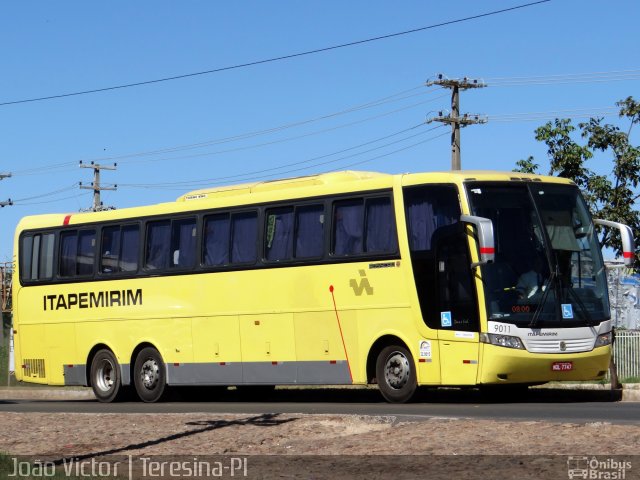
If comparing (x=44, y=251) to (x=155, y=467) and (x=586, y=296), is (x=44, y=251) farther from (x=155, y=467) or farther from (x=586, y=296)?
(x=155, y=467)

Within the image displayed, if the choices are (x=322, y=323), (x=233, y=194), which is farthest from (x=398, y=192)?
(x=233, y=194)

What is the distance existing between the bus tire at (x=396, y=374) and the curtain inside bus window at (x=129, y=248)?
20.5 ft

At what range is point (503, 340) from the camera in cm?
1906

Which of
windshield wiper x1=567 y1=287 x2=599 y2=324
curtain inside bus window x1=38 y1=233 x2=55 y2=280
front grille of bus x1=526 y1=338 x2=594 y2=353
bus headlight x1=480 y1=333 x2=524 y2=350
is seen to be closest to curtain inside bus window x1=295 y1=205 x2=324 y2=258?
bus headlight x1=480 y1=333 x2=524 y2=350

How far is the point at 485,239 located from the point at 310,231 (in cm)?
400

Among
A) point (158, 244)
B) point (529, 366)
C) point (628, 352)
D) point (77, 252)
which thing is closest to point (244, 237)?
point (158, 244)

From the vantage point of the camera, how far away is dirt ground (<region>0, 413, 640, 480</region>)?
35.3 feet

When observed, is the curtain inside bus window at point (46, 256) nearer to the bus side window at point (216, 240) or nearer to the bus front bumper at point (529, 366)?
the bus side window at point (216, 240)

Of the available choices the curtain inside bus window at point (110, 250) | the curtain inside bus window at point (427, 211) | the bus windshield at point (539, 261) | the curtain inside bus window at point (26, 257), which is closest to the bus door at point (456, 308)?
the curtain inside bus window at point (427, 211)

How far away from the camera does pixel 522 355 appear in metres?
19.0

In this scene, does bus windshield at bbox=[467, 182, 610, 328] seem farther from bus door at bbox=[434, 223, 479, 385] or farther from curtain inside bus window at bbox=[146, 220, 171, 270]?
curtain inside bus window at bbox=[146, 220, 171, 270]

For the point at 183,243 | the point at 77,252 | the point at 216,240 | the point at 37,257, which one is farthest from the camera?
the point at 37,257

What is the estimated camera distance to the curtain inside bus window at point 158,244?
2422cm

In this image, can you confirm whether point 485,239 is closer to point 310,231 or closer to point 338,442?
point 310,231
